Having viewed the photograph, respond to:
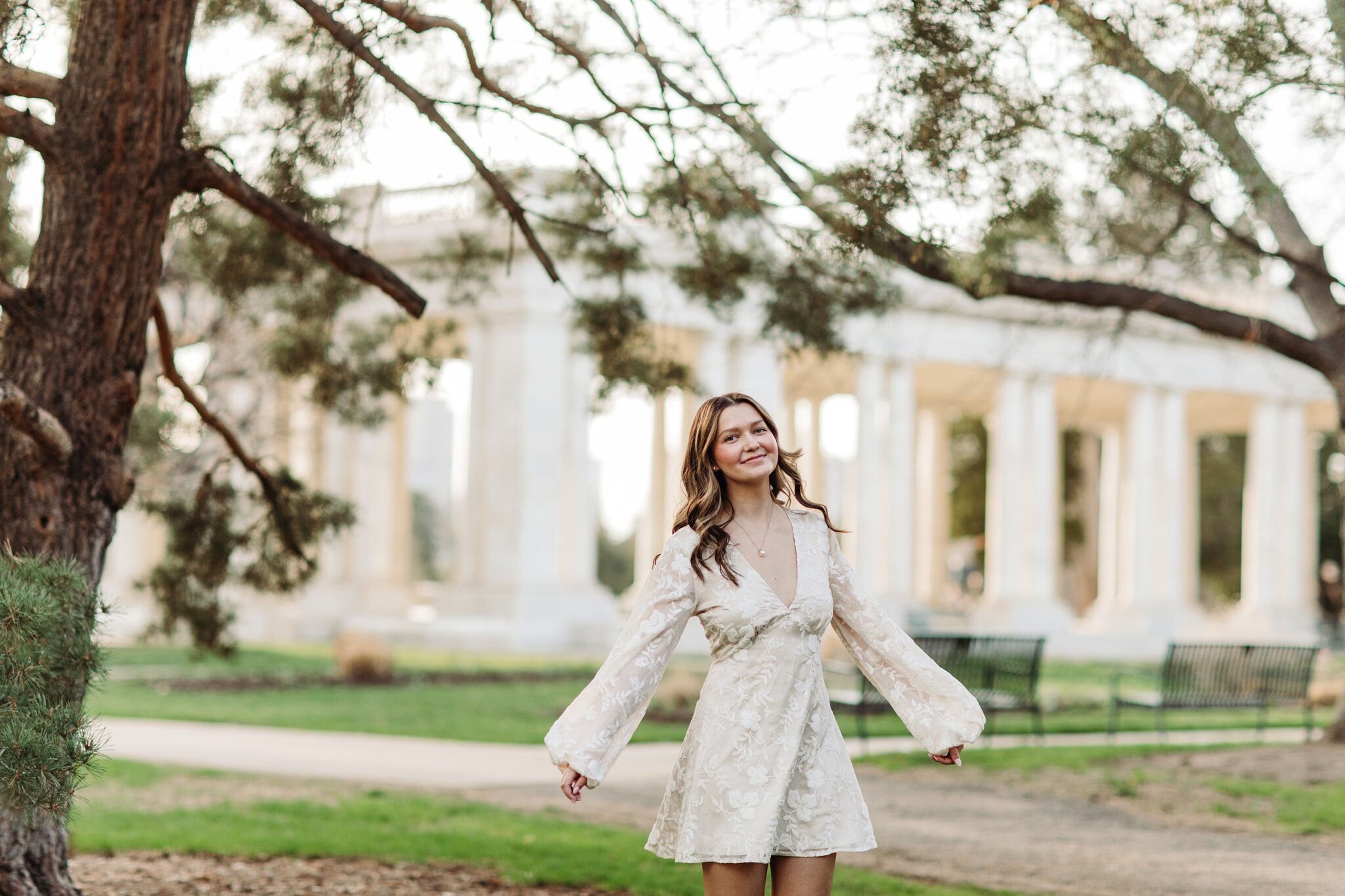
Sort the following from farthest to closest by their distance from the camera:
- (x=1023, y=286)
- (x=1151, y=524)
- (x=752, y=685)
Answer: (x=1151, y=524), (x=1023, y=286), (x=752, y=685)

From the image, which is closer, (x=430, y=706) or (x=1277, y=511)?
(x=430, y=706)

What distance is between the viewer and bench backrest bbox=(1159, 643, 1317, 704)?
17.2 m

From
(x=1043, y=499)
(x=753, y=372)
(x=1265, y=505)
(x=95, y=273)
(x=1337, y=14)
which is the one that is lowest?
(x=95, y=273)

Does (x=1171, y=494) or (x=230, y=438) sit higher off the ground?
(x=1171, y=494)

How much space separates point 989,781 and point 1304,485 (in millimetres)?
43605

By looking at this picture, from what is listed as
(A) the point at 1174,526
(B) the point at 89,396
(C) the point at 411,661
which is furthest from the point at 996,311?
(B) the point at 89,396

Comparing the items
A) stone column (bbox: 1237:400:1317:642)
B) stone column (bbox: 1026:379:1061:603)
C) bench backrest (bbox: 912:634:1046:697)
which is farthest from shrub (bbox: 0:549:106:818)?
stone column (bbox: 1237:400:1317:642)

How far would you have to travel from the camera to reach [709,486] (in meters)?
5.41

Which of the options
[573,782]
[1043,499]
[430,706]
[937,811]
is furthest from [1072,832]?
[1043,499]

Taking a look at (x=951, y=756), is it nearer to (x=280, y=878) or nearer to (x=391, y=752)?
(x=280, y=878)

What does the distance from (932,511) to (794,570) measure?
50757 mm

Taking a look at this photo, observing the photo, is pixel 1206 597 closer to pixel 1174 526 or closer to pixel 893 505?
pixel 1174 526

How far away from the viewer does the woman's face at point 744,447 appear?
5.38 metres

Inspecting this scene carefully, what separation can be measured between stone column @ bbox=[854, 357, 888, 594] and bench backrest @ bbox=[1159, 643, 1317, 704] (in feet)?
88.1
